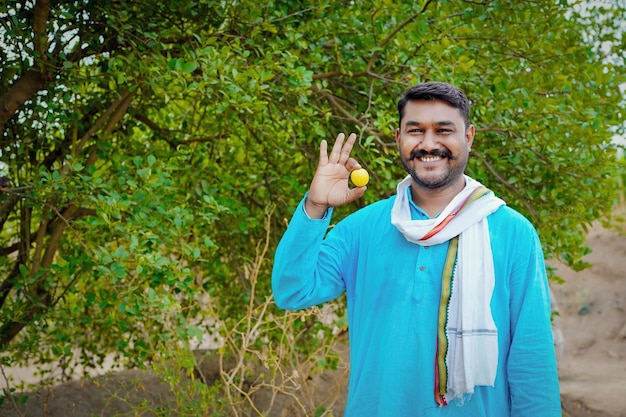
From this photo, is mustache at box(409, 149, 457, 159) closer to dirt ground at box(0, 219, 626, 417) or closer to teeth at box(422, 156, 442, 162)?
teeth at box(422, 156, 442, 162)

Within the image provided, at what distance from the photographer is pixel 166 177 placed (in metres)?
3.79

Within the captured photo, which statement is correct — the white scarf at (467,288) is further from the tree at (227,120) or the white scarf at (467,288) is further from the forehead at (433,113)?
the tree at (227,120)

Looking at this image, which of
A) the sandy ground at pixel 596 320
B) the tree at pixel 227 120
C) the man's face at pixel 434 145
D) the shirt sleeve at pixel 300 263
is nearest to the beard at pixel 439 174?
the man's face at pixel 434 145

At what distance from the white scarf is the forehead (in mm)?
208

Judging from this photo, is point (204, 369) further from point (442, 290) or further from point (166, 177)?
point (442, 290)

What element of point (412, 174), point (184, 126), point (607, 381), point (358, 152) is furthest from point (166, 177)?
point (607, 381)

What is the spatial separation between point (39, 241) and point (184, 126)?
117 cm

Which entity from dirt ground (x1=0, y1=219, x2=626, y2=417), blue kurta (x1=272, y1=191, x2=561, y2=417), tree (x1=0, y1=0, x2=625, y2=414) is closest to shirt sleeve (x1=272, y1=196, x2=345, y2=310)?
blue kurta (x1=272, y1=191, x2=561, y2=417)

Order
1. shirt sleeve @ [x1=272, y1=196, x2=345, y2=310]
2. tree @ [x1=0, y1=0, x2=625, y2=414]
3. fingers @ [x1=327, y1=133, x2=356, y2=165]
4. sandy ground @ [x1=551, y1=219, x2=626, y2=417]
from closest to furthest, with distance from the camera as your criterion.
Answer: shirt sleeve @ [x1=272, y1=196, x2=345, y2=310] < fingers @ [x1=327, y1=133, x2=356, y2=165] < tree @ [x1=0, y1=0, x2=625, y2=414] < sandy ground @ [x1=551, y1=219, x2=626, y2=417]

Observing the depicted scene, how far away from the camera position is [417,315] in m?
2.12

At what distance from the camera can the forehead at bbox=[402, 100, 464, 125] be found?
2.24 meters

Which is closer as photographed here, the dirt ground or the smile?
the smile

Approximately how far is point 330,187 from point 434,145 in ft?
1.00

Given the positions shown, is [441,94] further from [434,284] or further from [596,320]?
[596,320]
